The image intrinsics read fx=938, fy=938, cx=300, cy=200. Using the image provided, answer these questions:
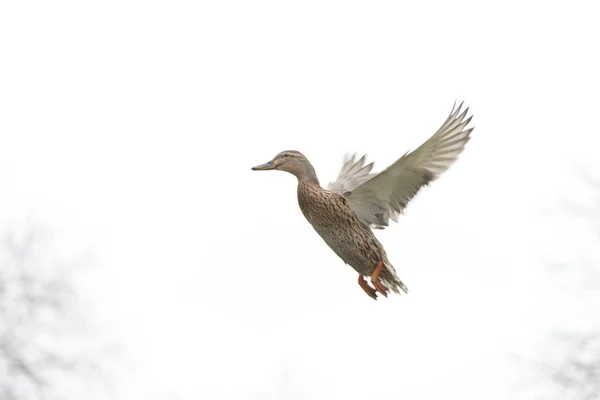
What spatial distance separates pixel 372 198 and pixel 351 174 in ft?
5.44

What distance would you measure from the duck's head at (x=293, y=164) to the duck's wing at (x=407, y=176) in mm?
426

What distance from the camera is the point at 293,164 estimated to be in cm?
606

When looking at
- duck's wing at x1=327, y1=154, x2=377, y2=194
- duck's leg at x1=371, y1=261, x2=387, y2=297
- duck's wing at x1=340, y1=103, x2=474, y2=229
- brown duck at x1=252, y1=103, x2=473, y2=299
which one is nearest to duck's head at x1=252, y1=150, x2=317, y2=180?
brown duck at x1=252, y1=103, x2=473, y2=299

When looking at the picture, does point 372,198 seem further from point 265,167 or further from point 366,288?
point 265,167

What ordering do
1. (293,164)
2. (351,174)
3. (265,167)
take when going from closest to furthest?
(265,167) → (293,164) → (351,174)

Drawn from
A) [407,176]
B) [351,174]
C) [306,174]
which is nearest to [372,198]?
[407,176]

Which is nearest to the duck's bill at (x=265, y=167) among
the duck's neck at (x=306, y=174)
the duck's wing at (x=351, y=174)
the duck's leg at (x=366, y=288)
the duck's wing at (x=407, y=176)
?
the duck's neck at (x=306, y=174)

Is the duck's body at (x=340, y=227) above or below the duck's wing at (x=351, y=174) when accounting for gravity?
below

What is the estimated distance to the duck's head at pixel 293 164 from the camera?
19.6 ft

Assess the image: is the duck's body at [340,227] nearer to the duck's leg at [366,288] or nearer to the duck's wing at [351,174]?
the duck's leg at [366,288]

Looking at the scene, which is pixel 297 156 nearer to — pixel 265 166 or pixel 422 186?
pixel 265 166

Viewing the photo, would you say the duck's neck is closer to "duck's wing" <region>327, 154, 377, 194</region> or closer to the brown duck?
the brown duck

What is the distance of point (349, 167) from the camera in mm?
8250

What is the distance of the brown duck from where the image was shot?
20.0 feet
